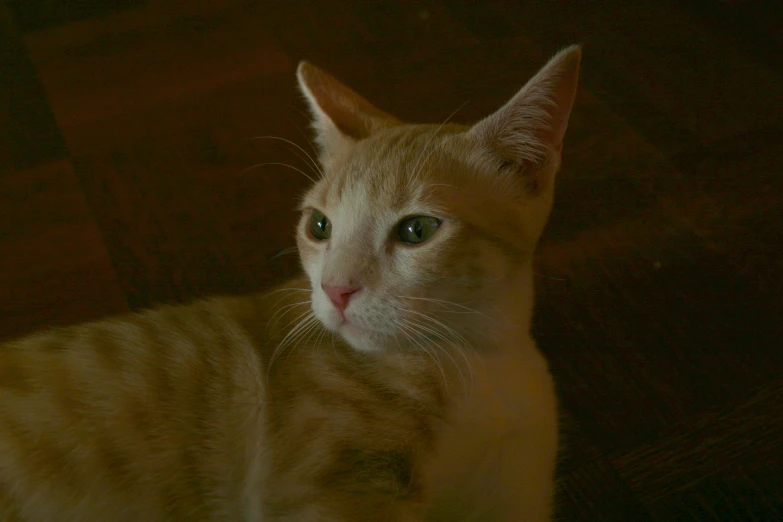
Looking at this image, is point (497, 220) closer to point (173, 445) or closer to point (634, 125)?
point (173, 445)

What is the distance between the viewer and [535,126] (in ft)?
3.60

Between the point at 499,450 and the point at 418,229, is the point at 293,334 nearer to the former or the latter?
the point at 418,229

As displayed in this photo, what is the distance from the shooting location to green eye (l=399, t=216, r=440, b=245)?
1.08m

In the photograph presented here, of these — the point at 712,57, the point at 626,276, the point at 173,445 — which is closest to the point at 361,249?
the point at 173,445

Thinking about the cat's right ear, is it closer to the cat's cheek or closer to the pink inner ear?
the pink inner ear

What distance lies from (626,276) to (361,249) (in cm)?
98

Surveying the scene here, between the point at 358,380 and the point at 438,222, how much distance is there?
310 millimetres

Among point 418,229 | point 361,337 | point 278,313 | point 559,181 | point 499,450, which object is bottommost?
point 559,181

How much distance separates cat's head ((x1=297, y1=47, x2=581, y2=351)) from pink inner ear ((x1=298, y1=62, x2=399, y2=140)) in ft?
0.38

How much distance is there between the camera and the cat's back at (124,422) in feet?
3.54

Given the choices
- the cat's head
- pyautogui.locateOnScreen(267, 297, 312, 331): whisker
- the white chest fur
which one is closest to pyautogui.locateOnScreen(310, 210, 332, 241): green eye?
the cat's head

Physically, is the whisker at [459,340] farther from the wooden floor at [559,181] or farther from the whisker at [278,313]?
the wooden floor at [559,181]

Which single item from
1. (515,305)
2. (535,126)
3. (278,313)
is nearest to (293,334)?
(278,313)

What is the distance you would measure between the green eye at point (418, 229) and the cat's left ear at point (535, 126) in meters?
0.17
